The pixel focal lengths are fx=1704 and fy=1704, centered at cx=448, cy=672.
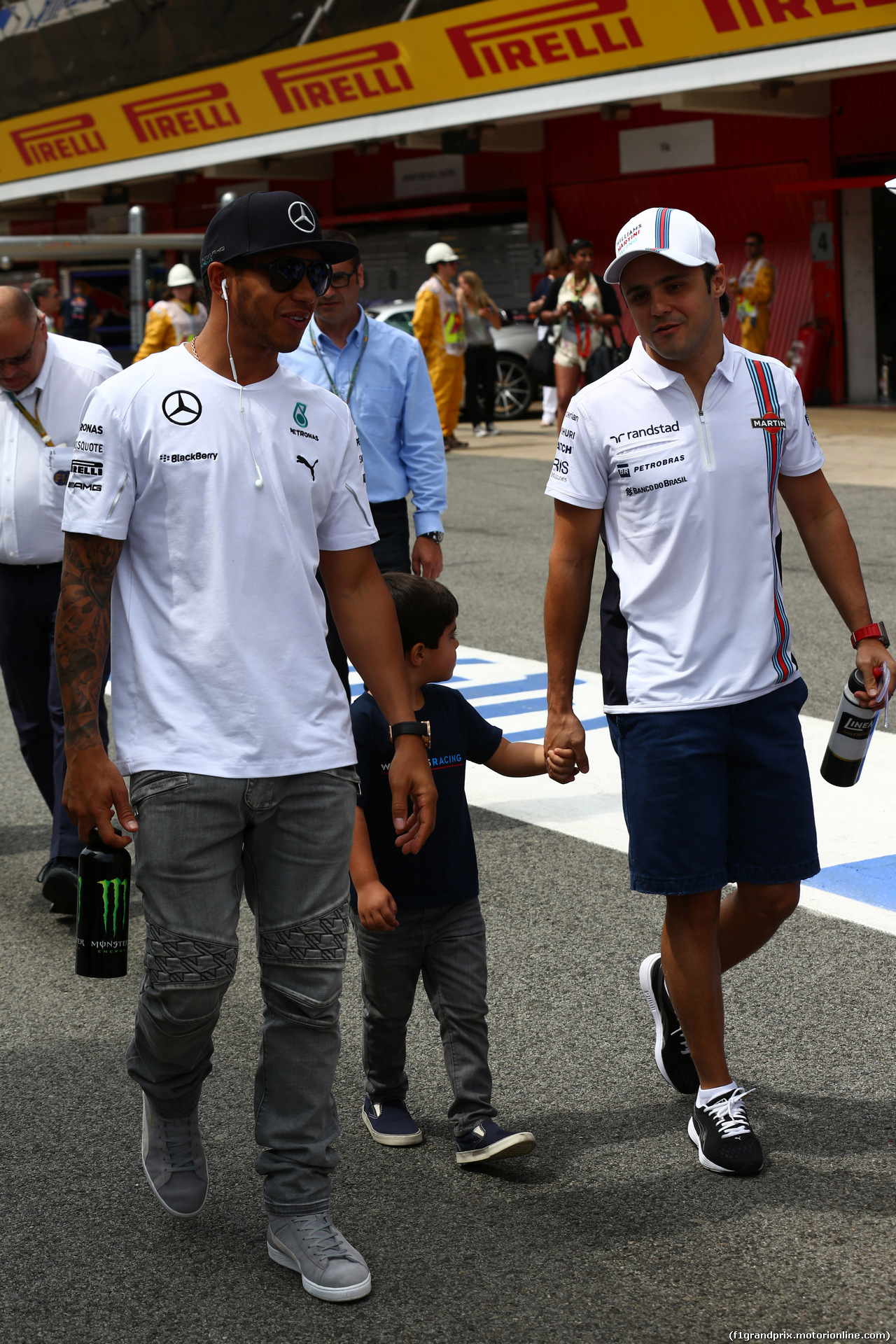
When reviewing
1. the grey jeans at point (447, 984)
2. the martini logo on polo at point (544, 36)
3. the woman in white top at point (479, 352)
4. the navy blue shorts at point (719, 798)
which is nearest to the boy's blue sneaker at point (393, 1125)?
the grey jeans at point (447, 984)

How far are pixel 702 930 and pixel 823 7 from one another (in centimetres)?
1771

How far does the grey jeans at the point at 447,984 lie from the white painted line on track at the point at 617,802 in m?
1.45

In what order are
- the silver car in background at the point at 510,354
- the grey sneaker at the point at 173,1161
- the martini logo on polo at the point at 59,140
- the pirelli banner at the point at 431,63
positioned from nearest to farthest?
the grey sneaker at the point at 173,1161 < the pirelli banner at the point at 431,63 < the silver car in background at the point at 510,354 < the martini logo on polo at the point at 59,140

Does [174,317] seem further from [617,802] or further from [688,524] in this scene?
[688,524]

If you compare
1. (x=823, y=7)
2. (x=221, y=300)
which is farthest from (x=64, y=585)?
(x=823, y=7)

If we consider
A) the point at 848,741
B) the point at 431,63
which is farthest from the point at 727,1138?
the point at 431,63

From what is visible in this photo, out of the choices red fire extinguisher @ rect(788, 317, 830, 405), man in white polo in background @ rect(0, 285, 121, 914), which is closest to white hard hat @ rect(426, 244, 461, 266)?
red fire extinguisher @ rect(788, 317, 830, 405)

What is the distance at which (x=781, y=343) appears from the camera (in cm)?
2498

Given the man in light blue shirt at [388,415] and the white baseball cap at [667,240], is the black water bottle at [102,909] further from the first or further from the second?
the man in light blue shirt at [388,415]

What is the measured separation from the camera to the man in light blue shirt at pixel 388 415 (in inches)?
245

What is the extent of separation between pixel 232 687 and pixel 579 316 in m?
16.5

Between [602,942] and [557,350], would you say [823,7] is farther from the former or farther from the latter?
[602,942]

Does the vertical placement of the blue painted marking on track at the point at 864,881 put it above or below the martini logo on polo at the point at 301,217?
below

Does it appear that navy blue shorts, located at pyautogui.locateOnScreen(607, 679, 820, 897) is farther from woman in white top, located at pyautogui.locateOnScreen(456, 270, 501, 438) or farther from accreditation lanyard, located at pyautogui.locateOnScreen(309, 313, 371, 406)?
woman in white top, located at pyautogui.locateOnScreen(456, 270, 501, 438)
